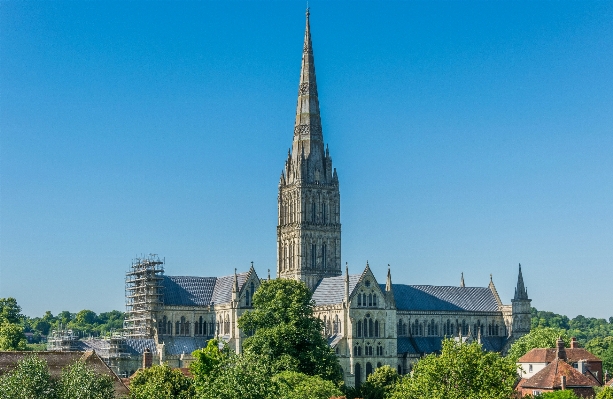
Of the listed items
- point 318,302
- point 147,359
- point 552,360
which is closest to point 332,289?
point 318,302

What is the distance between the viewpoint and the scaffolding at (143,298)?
5404 inches

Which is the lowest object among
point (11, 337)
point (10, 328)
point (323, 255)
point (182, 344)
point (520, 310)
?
point (182, 344)

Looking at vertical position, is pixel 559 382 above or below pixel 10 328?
below

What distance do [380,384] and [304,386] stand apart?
1176 inches

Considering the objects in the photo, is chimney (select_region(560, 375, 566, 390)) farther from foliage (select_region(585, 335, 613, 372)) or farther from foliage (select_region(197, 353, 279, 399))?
foliage (select_region(585, 335, 613, 372))

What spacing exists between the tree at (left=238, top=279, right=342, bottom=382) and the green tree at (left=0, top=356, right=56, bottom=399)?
98.5 feet

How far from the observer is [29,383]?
69.1m

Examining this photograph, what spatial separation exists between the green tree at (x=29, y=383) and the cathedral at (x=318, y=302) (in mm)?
52854

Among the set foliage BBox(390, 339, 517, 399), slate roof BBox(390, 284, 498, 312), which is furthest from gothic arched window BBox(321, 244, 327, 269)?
foliage BBox(390, 339, 517, 399)

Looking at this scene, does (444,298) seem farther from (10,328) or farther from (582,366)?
(10,328)

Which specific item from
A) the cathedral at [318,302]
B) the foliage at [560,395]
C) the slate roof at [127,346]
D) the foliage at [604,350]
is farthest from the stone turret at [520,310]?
the foliage at [560,395]

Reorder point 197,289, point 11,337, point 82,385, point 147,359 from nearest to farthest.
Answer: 1. point 82,385
2. point 147,359
3. point 11,337
4. point 197,289

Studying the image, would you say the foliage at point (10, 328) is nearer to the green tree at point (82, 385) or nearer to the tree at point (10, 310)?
the tree at point (10, 310)

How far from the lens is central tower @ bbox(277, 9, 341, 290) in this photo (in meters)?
144
